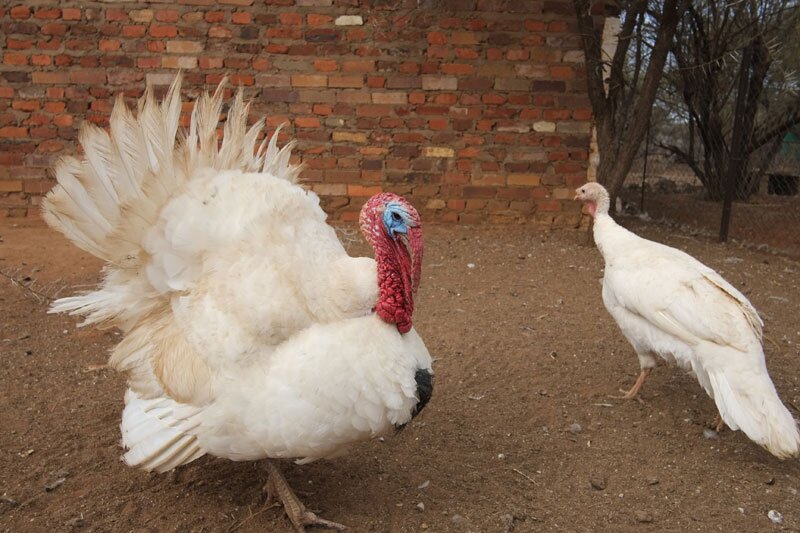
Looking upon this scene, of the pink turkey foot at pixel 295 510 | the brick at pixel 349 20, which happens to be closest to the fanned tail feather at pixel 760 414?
the pink turkey foot at pixel 295 510

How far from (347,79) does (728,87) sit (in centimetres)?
673

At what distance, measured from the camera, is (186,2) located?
Answer: 739cm

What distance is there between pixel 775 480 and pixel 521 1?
559cm

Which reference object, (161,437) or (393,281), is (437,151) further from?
(161,437)

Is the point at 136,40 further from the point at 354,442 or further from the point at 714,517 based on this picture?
the point at 714,517

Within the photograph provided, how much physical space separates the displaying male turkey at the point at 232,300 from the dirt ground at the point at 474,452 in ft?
1.24

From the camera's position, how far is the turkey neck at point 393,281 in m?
2.92

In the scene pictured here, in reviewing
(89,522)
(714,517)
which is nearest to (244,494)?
(89,522)

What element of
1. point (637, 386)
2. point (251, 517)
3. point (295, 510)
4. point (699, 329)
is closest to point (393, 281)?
point (295, 510)

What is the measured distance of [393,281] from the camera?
2939 mm

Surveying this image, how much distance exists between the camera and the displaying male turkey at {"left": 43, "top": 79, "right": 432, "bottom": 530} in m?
2.84

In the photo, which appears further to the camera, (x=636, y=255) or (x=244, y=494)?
(x=636, y=255)

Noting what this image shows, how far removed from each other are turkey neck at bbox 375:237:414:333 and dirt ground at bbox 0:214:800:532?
1.07 meters

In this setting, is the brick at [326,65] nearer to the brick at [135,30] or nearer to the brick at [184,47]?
the brick at [184,47]
